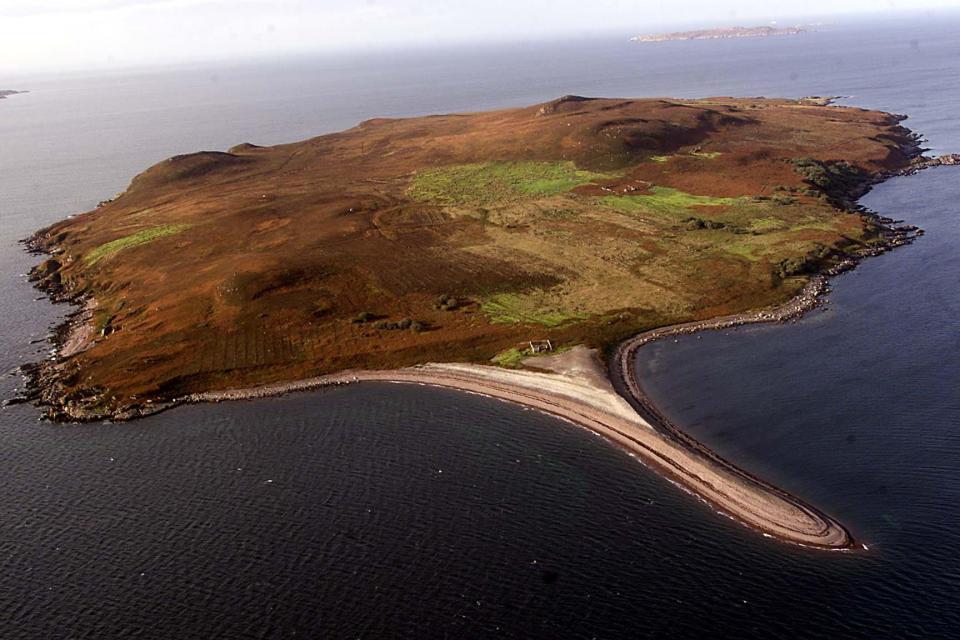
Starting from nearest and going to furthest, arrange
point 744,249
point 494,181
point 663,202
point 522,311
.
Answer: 1. point 522,311
2. point 744,249
3. point 663,202
4. point 494,181

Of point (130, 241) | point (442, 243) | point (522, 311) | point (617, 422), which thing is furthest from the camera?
point (130, 241)

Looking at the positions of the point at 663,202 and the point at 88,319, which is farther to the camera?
the point at 663,202

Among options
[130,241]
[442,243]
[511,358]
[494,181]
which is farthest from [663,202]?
[130,241]

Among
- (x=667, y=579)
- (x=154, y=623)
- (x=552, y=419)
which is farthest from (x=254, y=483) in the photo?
(x=667, y=579)

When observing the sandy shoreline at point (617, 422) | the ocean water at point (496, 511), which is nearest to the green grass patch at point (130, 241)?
the ocean water at point (496, 511)

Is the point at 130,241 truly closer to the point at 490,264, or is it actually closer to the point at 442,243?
the point at 442,243

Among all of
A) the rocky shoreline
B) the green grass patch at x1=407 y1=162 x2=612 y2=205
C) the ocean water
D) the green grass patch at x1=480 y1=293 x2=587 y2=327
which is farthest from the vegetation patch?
the ocean water

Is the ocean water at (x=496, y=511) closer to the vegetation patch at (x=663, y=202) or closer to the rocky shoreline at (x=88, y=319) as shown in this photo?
the rocky shoreline at (x=88, y=319)

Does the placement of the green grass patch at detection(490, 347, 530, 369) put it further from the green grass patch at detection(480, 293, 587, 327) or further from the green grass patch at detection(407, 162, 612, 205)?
the green grass patch at detection(407, 162, 612, 205)
